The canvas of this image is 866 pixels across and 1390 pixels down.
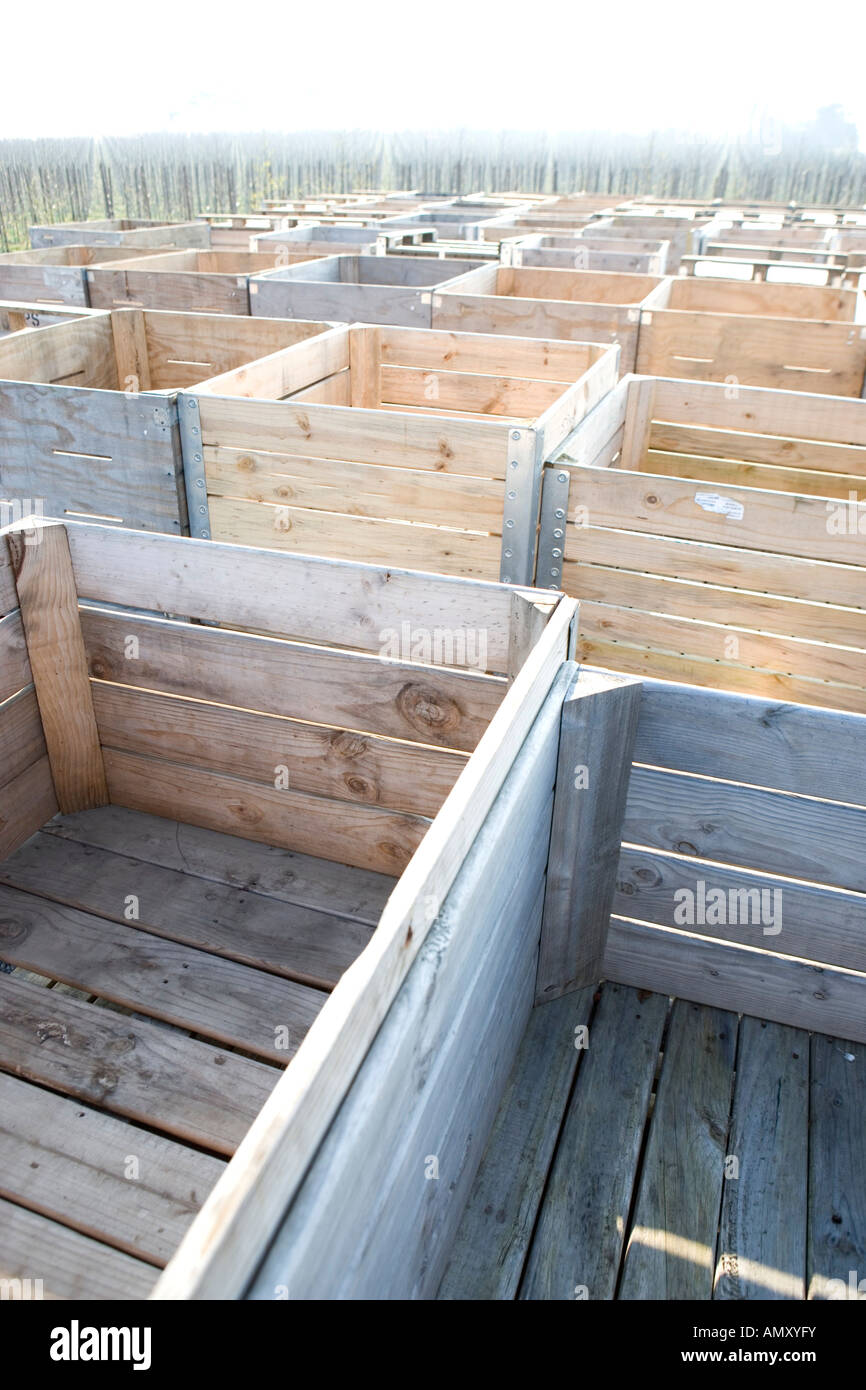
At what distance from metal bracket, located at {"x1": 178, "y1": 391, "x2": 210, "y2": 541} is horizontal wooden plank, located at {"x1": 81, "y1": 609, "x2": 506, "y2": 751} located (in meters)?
0.95

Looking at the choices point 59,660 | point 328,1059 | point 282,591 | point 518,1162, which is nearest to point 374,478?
point 282,591

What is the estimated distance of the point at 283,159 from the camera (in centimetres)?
3155

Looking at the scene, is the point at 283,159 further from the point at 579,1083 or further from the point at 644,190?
the point at 579,1083

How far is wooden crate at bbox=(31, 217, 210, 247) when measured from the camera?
365 inches

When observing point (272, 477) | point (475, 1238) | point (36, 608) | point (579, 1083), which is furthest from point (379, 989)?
point (272, 477)

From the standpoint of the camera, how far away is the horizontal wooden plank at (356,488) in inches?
133

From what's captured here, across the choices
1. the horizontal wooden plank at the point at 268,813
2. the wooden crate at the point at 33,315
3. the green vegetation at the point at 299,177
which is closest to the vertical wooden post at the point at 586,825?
the horizontal wooden plank at the point at 268,813

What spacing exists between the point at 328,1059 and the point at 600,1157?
1246 millimetres

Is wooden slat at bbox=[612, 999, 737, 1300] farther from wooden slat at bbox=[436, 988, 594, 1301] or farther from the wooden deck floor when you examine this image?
wooden slat at bbox=[436, 988, 594, 1301]

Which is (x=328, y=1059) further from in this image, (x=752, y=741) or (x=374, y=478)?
(x=374, y=478)

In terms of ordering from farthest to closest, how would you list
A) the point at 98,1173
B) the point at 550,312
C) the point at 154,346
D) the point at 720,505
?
the point at 550,312 < the point at 154,346 < the point at 720,505 < the point at 98,1173

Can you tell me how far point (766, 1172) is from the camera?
205 centimetres

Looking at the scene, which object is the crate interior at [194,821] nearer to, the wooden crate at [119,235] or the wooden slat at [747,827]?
the wooden slat at [747,827]
